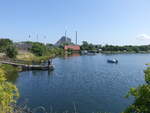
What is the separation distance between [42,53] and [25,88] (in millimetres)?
42189

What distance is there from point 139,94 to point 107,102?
42.6ft

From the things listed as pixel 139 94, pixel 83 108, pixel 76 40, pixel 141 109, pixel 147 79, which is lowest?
pixel 83 108

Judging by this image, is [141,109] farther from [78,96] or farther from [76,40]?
[76,40]

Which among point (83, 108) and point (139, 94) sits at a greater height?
point (139, 94)

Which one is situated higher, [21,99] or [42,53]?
[42,53]

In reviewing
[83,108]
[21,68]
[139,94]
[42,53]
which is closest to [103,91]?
[83,108]

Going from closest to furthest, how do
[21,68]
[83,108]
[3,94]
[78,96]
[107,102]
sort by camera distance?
[3,94]
[83,108]
[107,102]
[78,96]
[21,68]

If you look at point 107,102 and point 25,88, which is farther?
point 25,88

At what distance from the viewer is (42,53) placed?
208ft

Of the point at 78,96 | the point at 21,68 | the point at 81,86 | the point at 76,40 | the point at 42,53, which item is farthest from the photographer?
the point at 76,40

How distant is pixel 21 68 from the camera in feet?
116

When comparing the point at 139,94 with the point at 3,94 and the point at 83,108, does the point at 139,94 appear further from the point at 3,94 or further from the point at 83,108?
the point at 83,108

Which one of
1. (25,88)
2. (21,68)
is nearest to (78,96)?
(25,88)

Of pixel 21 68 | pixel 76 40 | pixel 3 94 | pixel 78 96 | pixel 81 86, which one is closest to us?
pixel 3 94
